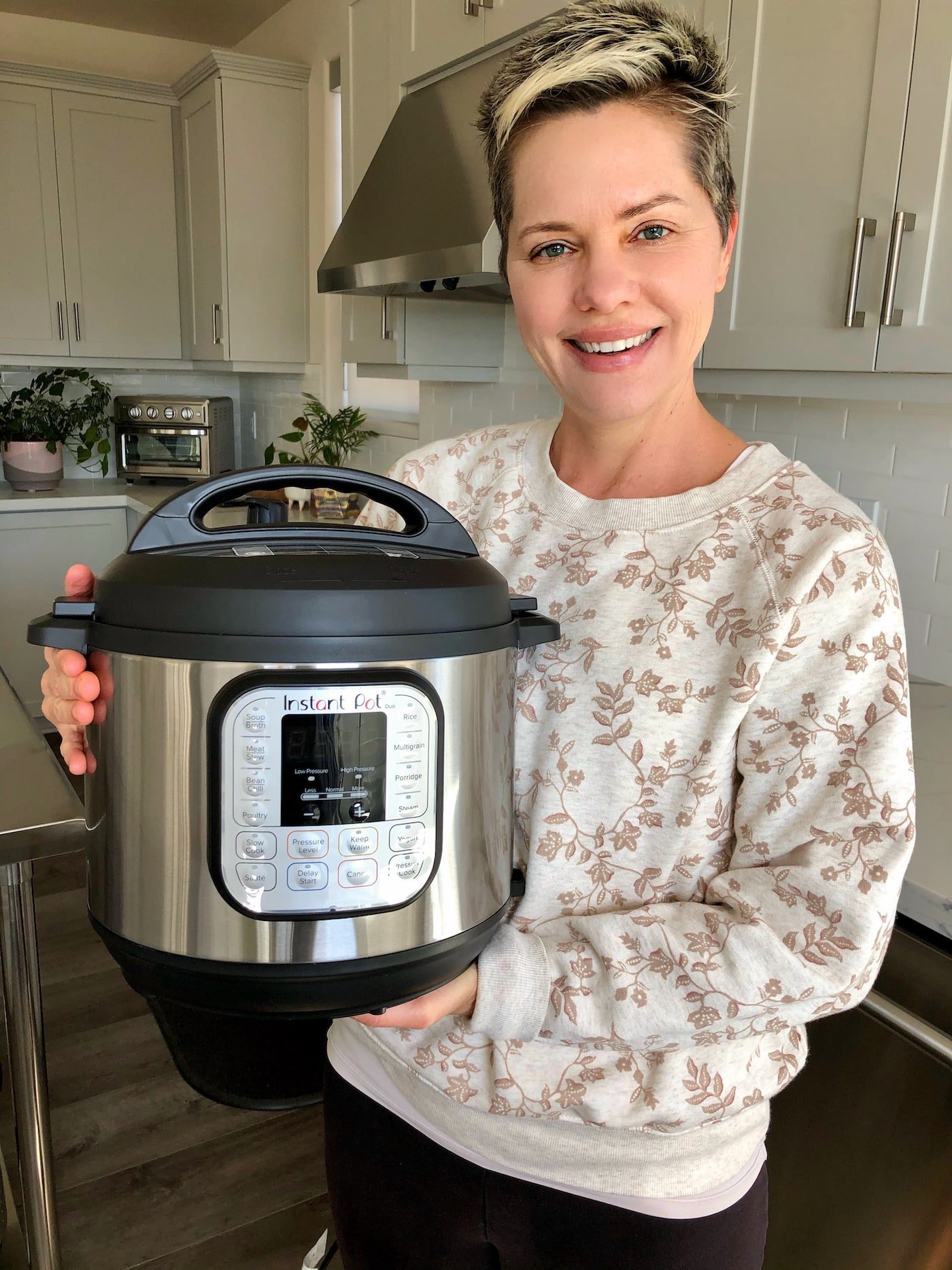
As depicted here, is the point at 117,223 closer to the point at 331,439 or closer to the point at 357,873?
the point at 331,439

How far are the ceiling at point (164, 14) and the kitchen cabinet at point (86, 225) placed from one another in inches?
12.1

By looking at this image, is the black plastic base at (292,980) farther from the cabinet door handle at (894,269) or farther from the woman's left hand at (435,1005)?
the cabinet door handle at (894,269)

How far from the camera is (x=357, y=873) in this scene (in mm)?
488

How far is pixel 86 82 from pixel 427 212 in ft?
7.25

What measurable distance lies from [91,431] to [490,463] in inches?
135

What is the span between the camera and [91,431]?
12.5 ft

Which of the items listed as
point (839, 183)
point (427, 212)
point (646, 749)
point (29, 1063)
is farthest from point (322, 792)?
point (427, 212)

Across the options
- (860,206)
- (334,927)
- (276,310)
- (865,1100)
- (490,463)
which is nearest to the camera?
(334,927)

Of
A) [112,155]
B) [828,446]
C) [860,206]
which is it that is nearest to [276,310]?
[112,155]

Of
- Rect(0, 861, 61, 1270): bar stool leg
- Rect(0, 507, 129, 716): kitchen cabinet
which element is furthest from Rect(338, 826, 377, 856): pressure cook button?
Rect(0, 507, 129, 716): kitchen cabinet

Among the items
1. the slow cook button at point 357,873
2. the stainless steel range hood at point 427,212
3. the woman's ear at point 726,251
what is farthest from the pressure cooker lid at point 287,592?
the stainless steel range hood at point 427,212

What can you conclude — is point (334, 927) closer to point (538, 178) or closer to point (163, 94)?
point (538, 178)

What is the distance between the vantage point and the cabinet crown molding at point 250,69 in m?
3.08

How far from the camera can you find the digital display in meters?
0.47
